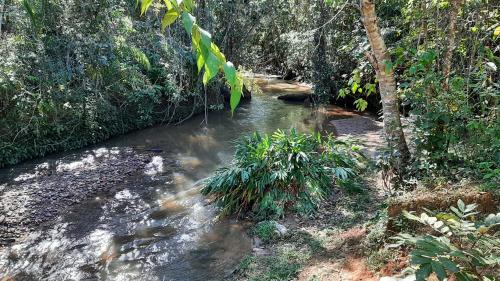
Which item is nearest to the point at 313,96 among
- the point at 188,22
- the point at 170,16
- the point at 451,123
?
the point at 451,123

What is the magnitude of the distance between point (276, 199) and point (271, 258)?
1.37 meters

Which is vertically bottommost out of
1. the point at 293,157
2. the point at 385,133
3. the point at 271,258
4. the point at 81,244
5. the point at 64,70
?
the point at 81,244

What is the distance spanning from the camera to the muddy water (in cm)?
466

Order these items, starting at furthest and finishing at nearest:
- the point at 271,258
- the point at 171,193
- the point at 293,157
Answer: the point at 171,193 → the point at 293,157 → the point at 271,258

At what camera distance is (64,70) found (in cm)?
816

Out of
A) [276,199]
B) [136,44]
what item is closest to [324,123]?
[136,44]

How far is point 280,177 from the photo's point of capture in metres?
5.59

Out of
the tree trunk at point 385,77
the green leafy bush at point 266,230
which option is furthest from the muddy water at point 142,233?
the tree trunk at point 385,77

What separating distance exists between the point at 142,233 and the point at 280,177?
6.90ft

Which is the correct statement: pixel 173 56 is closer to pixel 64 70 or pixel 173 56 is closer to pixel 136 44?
pixel 136 44

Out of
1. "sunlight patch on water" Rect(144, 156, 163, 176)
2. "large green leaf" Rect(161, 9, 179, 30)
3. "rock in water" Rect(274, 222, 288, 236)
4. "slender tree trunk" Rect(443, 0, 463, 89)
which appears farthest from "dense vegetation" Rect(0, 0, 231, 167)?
"large green leaf" Rect(161, 9, 179, 30)

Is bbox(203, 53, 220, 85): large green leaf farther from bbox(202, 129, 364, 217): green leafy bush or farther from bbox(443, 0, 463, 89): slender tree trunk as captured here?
bbox(202, 129, 364, 217): green leafy bush

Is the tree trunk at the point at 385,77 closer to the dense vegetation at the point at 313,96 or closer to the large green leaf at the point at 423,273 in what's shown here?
the dense vegetation at the point at 313,96

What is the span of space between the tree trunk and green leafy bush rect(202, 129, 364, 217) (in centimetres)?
118
